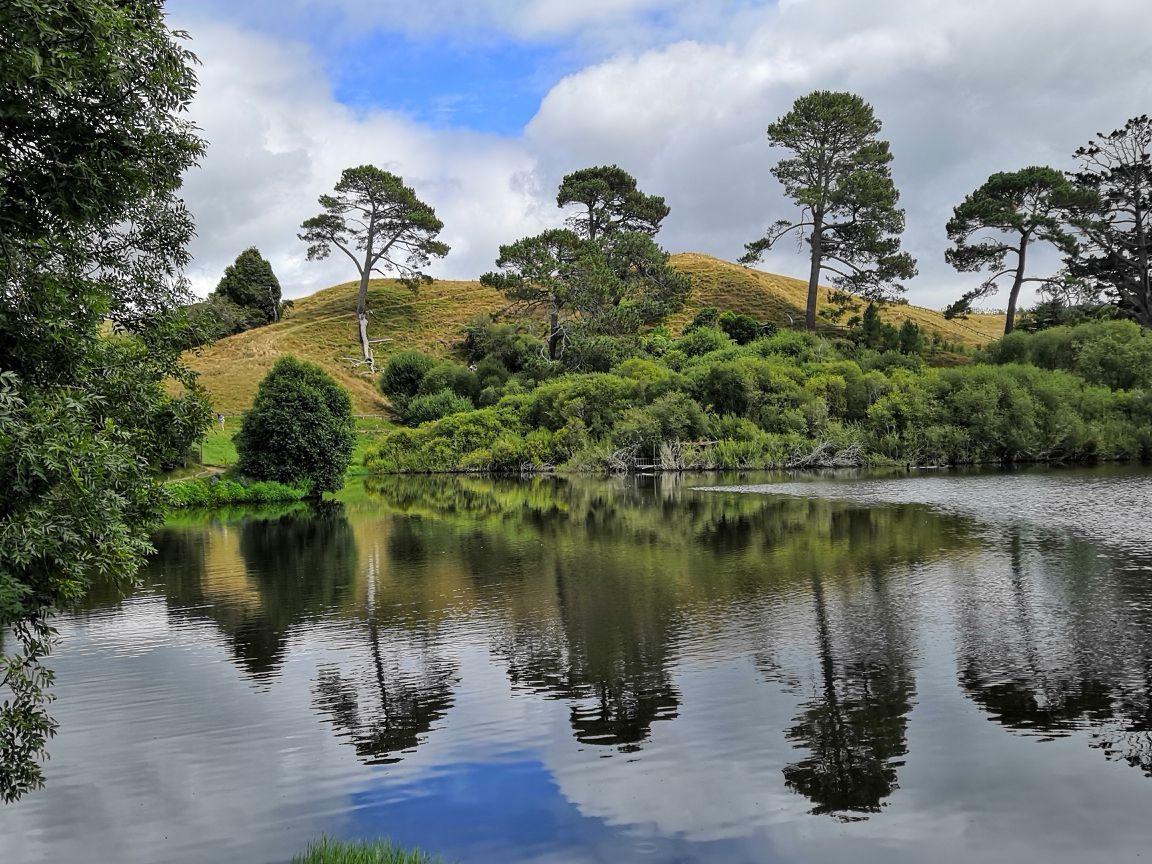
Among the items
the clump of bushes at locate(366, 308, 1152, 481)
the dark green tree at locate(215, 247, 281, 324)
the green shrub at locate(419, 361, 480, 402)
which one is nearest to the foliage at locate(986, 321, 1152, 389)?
the clump of bushes at locate(366, 308, 1152, 481)

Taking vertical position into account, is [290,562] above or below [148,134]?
below

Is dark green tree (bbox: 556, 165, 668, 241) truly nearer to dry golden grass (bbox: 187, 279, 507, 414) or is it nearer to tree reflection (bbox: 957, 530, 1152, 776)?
dry golden grass (bbox: 187, 279, 507, 414)

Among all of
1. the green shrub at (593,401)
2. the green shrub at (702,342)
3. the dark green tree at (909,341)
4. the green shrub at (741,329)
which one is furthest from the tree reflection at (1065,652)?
the green shrub at (741,329)

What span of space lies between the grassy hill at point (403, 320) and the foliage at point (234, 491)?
101 feet

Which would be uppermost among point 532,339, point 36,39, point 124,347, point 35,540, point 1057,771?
point 532,339

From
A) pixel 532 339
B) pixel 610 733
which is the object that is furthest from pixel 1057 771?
pixel 532 339

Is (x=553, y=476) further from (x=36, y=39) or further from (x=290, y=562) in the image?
(x=36, y=39)

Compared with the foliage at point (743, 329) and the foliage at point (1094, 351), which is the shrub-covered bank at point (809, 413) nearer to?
the foliage at point (1094, 351)

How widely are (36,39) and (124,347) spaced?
13.5ft

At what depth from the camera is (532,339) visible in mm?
81562

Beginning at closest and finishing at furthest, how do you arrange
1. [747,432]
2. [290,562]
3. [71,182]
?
1. [71,182]
2. [290,562]
3. [747,432]

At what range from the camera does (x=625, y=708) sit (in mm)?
10992

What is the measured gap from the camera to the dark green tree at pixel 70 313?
7.01 m

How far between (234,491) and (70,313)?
35.5 meters
